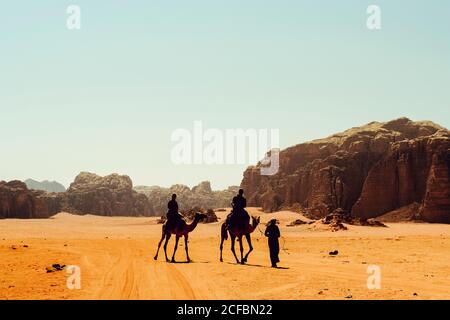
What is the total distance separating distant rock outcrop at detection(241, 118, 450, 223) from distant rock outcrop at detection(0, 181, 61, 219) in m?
44.2

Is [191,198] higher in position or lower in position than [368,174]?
lower

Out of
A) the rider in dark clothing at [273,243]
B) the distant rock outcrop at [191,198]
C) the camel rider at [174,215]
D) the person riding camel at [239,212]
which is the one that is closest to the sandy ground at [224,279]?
the rider in dark clothing at [273,243]

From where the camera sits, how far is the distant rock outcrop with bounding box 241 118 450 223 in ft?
215

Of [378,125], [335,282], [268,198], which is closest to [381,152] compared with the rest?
[378,125]

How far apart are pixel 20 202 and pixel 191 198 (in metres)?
72.1

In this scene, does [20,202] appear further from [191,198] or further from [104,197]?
[191,198]

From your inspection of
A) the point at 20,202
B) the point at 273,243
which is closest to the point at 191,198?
the point at 20,202

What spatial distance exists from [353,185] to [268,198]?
1907 centimetres

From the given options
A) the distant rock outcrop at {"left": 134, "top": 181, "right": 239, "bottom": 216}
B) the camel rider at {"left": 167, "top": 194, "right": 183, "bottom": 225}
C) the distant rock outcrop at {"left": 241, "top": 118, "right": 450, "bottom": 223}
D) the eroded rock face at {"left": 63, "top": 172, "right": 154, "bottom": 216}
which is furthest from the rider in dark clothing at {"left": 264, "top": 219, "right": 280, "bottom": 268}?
the distant rock outcrop at {"left": 134, "top": 181, "right": 239, "bottom": 216}

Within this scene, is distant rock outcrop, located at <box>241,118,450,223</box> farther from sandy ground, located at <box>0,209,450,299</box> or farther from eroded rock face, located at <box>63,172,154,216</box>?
sandy ground, located at <box>0,209,450,299</box>

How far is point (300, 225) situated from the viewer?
62.2m

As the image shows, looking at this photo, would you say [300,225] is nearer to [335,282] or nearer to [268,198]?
[268,198]

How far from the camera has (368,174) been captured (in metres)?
75.6
